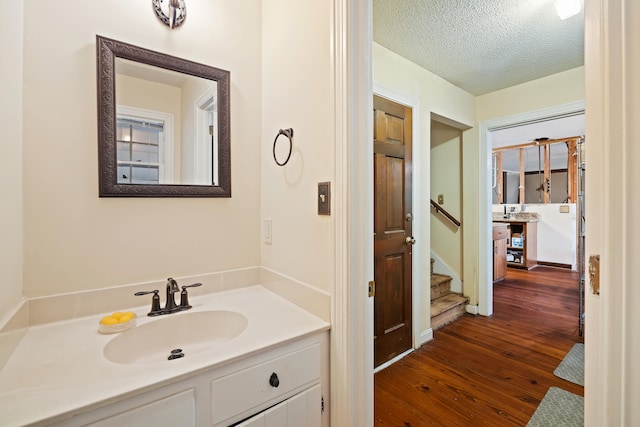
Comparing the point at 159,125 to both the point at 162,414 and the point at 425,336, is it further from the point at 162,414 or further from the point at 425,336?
the point at 425,336

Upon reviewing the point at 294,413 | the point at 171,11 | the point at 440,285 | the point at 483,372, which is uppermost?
the point at 171,11

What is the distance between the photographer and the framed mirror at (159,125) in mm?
1170

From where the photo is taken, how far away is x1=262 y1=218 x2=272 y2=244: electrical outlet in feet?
4.91

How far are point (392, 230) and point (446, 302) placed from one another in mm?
1404

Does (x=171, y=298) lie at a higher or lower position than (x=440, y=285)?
higher

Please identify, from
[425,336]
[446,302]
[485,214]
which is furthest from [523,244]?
[425,336]

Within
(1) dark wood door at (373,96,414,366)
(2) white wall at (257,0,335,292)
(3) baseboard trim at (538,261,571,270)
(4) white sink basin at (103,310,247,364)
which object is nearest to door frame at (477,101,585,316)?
(1) dark wood door at (373,96,414,366)

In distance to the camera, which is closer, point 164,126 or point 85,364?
point 85,364

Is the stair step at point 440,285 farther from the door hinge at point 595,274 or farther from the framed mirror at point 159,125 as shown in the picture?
the door hinge at point 595,274

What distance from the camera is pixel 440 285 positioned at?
10.4ft

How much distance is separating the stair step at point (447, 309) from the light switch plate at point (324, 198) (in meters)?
2.15

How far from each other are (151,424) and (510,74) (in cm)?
347

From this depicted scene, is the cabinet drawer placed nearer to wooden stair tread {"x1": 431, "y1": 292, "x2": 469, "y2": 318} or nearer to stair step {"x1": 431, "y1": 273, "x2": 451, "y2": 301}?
wooden stair tread {"x1": 431, "y1": 292, "x2": 469, "y2": 318}

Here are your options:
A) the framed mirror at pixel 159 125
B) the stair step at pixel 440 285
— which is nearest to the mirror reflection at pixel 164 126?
the framed mirror at pixel 159 125
